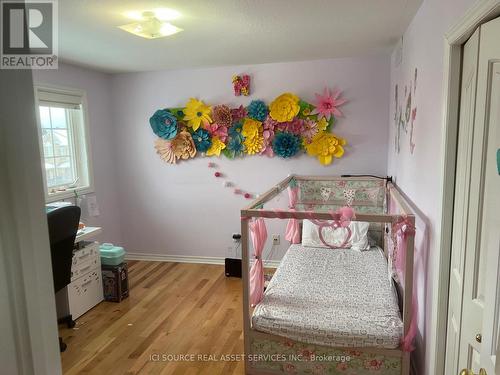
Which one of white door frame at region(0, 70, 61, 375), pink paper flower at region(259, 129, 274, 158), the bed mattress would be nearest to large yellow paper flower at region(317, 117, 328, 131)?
pink paper flower at region(259, 129, 274, 158)

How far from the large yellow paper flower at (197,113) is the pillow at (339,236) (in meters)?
1.56

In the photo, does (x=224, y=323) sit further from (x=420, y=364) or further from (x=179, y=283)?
(x=420, y=364)

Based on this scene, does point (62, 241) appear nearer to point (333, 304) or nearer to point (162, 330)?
point (162, 330)

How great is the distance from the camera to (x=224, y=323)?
9.55 ft

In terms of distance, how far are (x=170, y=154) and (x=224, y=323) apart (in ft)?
6.78

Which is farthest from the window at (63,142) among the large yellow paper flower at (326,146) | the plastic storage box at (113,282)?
the large yellow paper flower at (326,146)

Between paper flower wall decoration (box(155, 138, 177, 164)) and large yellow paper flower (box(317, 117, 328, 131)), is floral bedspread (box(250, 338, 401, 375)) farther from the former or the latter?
paper flower wall decoration (box(155, 138, 177, 164))

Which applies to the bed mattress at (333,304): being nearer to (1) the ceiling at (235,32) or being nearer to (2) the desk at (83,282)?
(2) the desk at (83,282)

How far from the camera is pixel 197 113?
13.0ft

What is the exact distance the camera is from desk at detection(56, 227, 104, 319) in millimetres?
2902

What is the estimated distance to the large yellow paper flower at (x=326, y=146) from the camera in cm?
370

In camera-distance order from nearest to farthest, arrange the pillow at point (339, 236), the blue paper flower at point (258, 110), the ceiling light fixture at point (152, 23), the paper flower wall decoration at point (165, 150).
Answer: the ceiling light fixture at point (152, 23) < the pillow at point (339, 236) < the blue paper flower at point (258, 110) < the paper flower wall decoration at point (165, 150)

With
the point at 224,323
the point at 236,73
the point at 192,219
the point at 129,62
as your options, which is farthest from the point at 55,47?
the point at 224,323

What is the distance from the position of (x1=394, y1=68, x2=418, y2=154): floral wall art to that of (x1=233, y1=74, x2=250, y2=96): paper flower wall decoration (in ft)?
4.82
